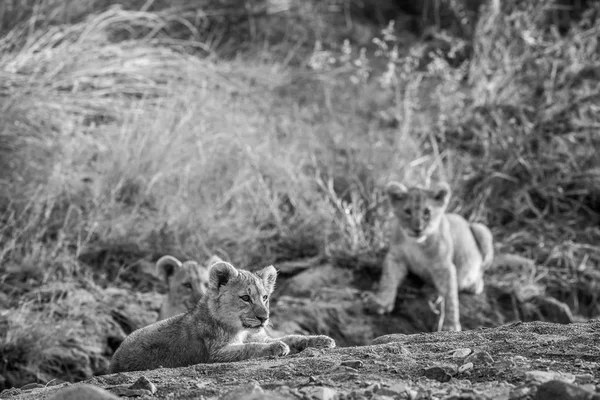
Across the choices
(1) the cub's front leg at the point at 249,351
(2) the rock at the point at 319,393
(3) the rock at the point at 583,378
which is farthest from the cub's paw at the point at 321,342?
(3) the rock at the point at 583,378

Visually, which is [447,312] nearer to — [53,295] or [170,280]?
[170,280]

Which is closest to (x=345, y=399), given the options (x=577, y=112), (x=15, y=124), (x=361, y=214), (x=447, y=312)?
(x=447, y=312)

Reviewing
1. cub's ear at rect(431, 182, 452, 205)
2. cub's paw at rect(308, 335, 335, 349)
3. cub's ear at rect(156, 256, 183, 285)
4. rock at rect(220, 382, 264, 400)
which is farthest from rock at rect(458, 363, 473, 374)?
cub's ear at rect(431, 182, 452, 205)

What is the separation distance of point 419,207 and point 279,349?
3.69 metres

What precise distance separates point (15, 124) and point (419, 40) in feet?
21.4

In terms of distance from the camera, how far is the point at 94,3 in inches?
555

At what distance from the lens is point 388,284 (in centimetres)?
1014

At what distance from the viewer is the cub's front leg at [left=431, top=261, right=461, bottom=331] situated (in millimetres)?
9883

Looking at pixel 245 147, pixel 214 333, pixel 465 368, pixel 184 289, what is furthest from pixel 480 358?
pixel 245 147

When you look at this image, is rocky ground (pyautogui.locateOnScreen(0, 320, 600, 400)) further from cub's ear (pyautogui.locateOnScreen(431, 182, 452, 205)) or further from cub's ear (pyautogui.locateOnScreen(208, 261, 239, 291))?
cub's ear (pyautogui.locateOnScreen(431, 182, 452, 205))

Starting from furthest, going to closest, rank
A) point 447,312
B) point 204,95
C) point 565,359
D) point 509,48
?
point 509,48, point 204,95, point 447,312, point 565,359

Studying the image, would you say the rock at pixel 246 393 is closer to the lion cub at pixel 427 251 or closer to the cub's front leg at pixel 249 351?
the cub's front leg at pixel 249 351

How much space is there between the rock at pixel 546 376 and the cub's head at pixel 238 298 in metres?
2.20

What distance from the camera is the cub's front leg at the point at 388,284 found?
1005 centimetres
